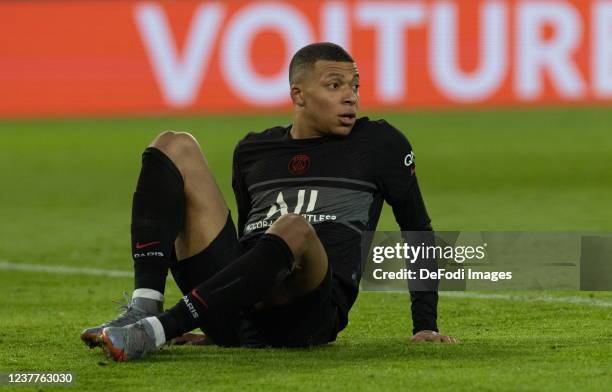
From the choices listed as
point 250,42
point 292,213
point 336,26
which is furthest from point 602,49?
point 292,213

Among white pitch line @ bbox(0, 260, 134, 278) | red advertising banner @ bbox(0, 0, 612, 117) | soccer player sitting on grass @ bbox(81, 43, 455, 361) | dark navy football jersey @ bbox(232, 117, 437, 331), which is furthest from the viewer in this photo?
red advertising banner @ bbox(0, 0, 612, 117)

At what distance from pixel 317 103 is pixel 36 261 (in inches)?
173

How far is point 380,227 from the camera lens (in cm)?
1081

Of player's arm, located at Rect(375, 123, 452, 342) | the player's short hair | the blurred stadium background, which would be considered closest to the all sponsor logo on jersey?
player's arm, located at Rect(375, 123, 452, 342)

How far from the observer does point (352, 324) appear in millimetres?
6457

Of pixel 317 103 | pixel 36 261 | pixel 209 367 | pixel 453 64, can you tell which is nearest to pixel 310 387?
pixel 209 367

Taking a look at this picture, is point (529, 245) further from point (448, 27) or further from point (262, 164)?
point (448, 27)

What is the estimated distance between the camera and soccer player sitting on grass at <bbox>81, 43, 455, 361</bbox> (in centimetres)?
516

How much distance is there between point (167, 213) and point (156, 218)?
0.05m

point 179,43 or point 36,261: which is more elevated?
point 179,43

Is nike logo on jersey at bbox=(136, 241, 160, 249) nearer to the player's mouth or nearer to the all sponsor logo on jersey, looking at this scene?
the all sponsor logo on jersey

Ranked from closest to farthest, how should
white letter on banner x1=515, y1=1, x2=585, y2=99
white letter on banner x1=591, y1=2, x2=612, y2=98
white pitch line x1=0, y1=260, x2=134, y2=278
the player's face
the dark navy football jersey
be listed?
the dark navy football jersey
the player's face
white pitch line x1=0, y1=260, x2=134, y2=278
white letter on banner x1=591, y1=2, x2=612, y2=98
white letter on banner x1=515, y1=1, x2=585, y2=99

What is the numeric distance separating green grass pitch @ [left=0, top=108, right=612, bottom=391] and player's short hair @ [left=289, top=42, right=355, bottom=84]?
1090 mm

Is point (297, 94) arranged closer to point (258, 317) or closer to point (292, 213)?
point (292, 213)
